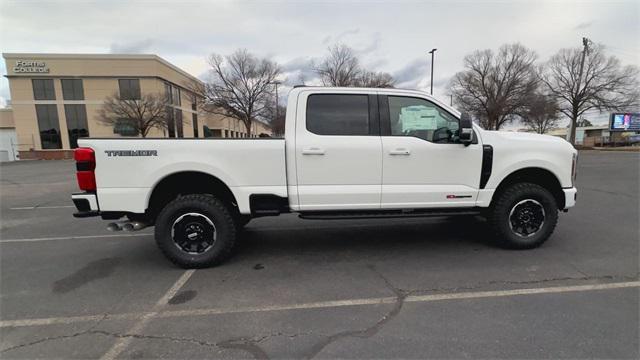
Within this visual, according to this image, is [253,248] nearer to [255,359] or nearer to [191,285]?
[191,285]

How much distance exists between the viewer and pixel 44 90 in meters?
43.0

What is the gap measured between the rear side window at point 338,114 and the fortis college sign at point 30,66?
173ft

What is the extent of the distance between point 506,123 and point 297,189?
48481mm

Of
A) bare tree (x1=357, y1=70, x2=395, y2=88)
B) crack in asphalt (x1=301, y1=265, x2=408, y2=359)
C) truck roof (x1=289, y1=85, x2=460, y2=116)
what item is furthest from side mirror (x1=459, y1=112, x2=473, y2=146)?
bare tree (x1=357, y1=70, x2=395, y2=88)

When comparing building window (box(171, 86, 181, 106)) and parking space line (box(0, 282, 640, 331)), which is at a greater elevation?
building window (box(171, 86, 181, 106))

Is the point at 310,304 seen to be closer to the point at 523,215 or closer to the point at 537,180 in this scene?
the point at 523,215

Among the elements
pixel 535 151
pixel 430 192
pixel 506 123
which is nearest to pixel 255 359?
pixel 430 192

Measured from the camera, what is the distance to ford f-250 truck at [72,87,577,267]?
154 inches

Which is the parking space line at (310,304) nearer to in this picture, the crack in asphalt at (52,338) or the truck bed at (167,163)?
the crack in asphalt at (52,338)

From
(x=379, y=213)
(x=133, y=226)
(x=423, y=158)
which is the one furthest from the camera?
(x=379, y=213)

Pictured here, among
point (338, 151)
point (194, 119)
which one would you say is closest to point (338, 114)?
point (338, 151)

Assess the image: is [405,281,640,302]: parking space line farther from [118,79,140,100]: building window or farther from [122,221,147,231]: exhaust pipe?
[118,79,140,100]: building window

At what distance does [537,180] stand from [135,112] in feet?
136

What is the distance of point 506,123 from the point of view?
4497 centimetres
